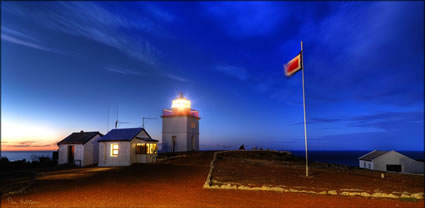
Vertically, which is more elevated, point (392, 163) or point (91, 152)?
point (91, 152)

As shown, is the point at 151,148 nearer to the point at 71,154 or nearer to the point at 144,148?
the point at 144,148

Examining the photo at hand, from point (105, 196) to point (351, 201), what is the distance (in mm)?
10632

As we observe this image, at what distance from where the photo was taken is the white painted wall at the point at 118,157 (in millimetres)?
25359

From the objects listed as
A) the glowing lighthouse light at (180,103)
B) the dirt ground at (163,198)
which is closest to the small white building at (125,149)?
the glowing lighthouse light at (180,103)

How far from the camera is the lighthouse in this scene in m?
36.9

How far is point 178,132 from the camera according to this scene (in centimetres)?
3722

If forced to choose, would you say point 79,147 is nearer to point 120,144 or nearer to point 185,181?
point 120,144

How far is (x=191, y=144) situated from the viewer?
38.3 meters

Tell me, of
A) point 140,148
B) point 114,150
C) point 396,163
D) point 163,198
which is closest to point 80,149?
point 114,150

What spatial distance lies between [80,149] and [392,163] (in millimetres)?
48804

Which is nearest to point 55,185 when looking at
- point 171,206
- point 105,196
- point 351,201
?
point 105,196

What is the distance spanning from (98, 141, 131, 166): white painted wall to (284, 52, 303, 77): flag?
646 inches

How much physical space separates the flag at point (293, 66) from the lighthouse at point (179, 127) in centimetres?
2012

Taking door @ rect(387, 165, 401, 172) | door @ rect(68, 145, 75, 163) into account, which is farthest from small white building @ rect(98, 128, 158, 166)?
door @ rect(387, 165, 401, 172)
